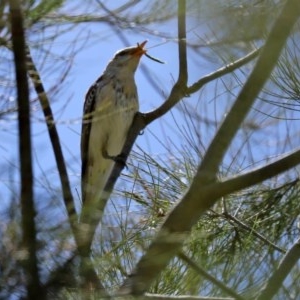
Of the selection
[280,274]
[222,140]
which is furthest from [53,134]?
[280,274]

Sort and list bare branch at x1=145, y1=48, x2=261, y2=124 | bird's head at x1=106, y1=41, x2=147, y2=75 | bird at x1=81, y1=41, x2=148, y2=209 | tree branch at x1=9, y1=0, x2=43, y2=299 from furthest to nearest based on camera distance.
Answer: bird's head at x1=106, y1=41, x2=147, y2=75, bird at x1=81, y1=41, x2=148, y2=209, bare branch at x1=145, y1=48, x2=261, y2=124, tree branch at x1=9, y1=0, x2=43, y2=299

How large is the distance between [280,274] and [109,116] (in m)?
2.13

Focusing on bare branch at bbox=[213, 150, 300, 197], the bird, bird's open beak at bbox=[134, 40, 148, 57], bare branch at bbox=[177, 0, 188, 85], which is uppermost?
bird's open beak at bbox=[134, 40, 148, 57]

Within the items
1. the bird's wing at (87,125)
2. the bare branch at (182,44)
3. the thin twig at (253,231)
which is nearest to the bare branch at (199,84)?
the bare branch at (182,44)

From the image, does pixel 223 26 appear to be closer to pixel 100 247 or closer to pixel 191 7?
pixel 191 7

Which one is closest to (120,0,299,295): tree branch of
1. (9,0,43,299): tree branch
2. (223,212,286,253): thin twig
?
(9,0,43,299): tree branch

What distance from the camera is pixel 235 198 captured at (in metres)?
2.77

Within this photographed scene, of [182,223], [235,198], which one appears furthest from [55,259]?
[235,198]

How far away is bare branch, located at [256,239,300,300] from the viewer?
5.81ft

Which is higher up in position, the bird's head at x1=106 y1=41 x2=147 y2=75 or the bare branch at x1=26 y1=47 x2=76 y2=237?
the bird's head at x1=106 y1=41 x2=147 y2=75

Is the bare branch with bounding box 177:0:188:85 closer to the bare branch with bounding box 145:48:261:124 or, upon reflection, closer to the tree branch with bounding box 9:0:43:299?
the bare branch with bounding box 145:48:261:124

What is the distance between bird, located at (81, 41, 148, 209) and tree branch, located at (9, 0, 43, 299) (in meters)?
2.43

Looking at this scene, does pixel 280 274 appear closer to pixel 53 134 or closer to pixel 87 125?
pixel 53 134

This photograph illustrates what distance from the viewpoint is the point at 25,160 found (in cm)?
127
